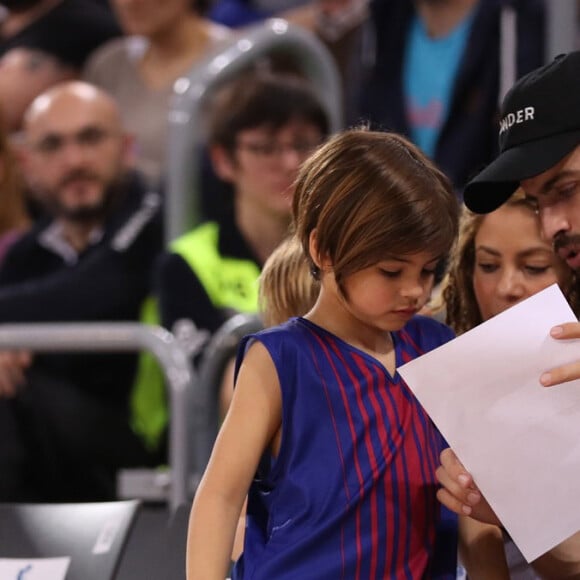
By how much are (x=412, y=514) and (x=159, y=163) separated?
2167 mm

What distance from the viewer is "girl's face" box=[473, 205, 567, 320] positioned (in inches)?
67.7

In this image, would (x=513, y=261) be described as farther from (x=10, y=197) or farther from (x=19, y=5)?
(x=19, y=5)

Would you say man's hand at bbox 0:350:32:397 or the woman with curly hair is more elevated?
the woman with curly hair

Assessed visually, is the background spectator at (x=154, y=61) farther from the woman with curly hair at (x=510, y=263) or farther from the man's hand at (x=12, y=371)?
the woman with curly hair at (x=510, y=263)

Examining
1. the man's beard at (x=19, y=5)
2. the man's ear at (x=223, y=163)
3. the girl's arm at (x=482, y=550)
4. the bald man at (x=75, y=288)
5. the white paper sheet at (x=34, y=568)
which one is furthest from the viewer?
the man's beard at (x=19, y=5)

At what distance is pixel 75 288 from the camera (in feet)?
10.1

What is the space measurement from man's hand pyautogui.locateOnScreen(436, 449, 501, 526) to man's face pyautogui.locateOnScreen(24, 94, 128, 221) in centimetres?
195

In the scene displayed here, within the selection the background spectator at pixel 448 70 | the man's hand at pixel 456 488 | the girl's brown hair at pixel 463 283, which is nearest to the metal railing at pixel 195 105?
the background spectator at pixel 448 70

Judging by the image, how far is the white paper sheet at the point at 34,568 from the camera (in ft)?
5.43

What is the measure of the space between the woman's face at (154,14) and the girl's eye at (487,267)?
1.91 m

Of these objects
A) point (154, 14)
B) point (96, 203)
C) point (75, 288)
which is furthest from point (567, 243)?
point (154, 14)

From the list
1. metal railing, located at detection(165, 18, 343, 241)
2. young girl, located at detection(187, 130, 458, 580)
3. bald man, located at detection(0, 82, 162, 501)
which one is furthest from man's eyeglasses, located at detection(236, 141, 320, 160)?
young girl, located at detection(187, 130, 458, 580)

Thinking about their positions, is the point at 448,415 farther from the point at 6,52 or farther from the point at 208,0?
the point at 6,52

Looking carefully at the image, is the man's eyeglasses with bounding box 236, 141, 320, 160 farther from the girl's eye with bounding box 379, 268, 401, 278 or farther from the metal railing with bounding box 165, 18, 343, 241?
the girl's eye with bounding box 379, 268, 401, 278
